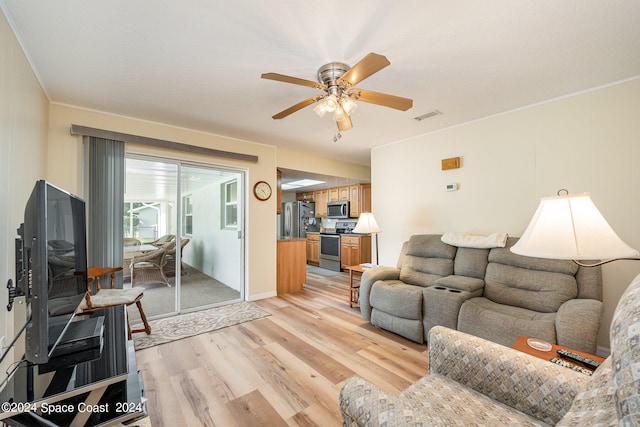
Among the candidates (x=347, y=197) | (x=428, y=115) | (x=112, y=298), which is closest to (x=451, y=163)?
(x=428, y=115)

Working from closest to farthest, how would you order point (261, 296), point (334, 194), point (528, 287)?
point (528, 287), point (261, 296), point (334, 194)

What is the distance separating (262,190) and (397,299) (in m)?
2.53

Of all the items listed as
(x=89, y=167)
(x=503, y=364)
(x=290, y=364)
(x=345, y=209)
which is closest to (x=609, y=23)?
(x=503, y=364)

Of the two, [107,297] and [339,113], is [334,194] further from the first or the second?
[107,297]

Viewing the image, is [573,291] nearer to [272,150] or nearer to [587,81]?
[587,81]

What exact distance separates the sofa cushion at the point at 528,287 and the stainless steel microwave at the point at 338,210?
12.6ft

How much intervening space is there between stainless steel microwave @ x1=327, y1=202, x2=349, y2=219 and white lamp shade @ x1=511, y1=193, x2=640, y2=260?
16.3 feet

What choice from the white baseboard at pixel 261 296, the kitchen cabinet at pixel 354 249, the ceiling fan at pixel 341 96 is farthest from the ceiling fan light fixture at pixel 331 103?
the kitchen cabinet at pixel 354 249

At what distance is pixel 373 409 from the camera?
89cm

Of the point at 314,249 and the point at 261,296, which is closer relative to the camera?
the point at 261,296

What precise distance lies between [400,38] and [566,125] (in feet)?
6.86

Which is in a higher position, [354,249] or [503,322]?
[354,249]

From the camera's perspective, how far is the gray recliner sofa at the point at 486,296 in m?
1.89

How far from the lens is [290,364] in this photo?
88.2 inches
